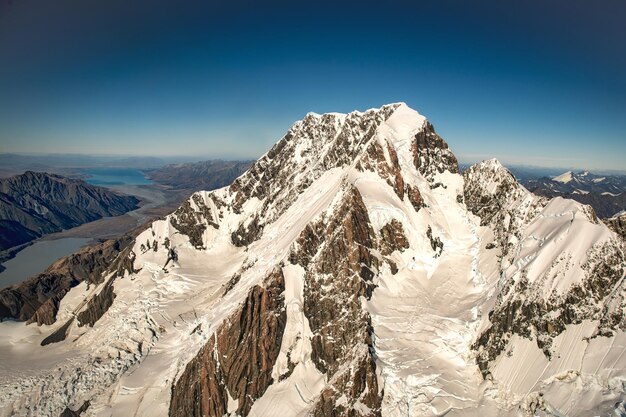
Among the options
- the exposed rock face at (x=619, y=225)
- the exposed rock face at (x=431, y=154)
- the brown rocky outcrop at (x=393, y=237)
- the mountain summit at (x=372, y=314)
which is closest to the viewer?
the mountain summit at (x=372, y=314)

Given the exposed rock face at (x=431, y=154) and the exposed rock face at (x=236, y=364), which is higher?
the exposed rock face at (x=431, y=154)

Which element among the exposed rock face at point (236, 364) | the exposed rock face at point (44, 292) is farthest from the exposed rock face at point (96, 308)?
the exposed rock face at point (236, 364)

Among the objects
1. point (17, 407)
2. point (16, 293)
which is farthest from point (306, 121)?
point (16, 293)

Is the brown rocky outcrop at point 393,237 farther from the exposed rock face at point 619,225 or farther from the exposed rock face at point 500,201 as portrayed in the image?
the exposed rock face at point 619,225

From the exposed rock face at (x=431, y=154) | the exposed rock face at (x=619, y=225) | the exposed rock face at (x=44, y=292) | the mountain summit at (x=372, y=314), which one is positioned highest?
the exposed rock face at (x=431, y=154)

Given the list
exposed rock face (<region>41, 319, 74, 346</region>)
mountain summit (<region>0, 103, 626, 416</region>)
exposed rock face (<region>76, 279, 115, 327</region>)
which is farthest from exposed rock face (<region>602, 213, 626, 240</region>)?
exposed rock face (<region>41, 319, 74, 346</region>)

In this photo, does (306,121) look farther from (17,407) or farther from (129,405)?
(17,407)

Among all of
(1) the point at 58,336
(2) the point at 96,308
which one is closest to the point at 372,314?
(2) the point at 96,308
